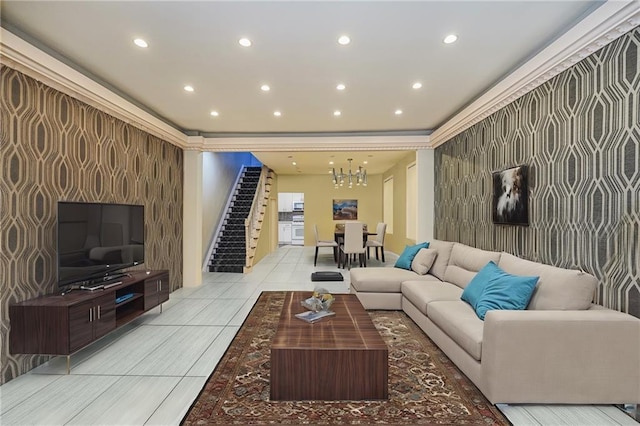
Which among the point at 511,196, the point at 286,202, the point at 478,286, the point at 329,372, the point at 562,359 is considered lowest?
the point at 329,372

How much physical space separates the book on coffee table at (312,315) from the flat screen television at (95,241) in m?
2.06

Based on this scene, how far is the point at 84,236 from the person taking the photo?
303 centimetres

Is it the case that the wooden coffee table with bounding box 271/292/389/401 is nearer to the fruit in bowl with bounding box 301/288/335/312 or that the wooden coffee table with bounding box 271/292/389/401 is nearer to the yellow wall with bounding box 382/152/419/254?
the fruit in bowl with bounding box 301/288/335/312

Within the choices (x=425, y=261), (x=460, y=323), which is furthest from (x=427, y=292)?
(x=425, y=261)

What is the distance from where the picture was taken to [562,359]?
2.11 meters

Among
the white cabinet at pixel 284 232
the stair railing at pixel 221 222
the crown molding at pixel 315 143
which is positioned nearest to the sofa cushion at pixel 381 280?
the crown molding at pixel 315 143

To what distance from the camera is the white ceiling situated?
7.55 feet

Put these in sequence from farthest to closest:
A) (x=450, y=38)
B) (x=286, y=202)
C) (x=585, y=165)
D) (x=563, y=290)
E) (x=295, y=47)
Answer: (x=286, y=202) < (x=295, y=47) < (x=450, y=38) < (x=585, y=165) < (x=563, y=290)

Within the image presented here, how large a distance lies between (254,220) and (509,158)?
19.8 ft

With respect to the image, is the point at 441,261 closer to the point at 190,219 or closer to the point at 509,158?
the point at 509,158

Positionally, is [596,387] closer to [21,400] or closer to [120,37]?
[21,400]

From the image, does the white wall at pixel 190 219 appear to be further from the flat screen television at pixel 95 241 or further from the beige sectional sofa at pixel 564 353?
the beige sectional sofa at pixel 564 353

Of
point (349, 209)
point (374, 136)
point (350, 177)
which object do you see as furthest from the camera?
point (349, 209)

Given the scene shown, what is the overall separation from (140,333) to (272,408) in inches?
85.6
